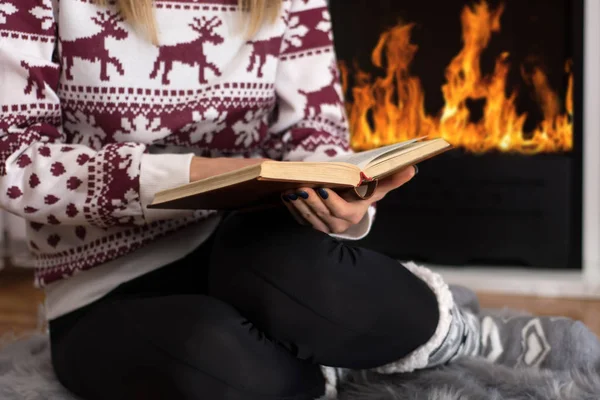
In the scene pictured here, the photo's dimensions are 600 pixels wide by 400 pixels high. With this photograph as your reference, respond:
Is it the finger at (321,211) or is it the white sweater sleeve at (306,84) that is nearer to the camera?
the finger at (321,211)

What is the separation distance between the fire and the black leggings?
1045 mm

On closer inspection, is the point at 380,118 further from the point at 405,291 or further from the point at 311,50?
the point at 405,291

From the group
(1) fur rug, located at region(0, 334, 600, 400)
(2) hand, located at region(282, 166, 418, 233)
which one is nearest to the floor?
(1) fur rug, located at region(0, 334, 600, 400)

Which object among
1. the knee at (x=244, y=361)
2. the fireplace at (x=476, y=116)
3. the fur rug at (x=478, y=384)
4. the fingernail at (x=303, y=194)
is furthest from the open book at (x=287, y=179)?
the fireplace at (x=476, y=116)

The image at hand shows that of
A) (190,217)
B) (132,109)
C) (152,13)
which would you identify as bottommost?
(190,217)

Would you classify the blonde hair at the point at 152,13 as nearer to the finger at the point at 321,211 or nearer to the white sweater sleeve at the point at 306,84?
the white sweater sleeve at the point at 306,84

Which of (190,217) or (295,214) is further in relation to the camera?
(190,217)

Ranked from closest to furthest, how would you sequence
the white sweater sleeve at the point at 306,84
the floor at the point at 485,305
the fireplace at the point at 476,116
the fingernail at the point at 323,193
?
1. the fingernail at the point at 323,193
2. the white sweater sleeve at the point at 306,84
3. the floor at the point at 485,305
4. the fireplace at the point at 476,116

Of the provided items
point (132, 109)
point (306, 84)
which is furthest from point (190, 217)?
point (306, 84)

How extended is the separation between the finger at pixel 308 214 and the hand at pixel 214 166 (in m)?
0.08

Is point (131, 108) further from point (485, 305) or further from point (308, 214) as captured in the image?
point (485, 305)

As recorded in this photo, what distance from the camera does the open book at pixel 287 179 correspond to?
0.58 meters

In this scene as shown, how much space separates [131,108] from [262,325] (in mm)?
350

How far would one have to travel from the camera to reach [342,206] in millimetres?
742
